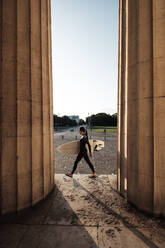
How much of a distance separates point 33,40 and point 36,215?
4.79m

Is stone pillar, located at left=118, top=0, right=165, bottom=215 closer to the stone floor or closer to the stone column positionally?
the stone column

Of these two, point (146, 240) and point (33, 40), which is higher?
point (33, 40)

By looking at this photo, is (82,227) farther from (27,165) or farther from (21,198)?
(27,165)

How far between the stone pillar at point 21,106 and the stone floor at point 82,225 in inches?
23.0

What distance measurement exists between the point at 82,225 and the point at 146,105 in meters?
3.29

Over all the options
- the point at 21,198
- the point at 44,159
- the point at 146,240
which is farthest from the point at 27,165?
the point at 146,240

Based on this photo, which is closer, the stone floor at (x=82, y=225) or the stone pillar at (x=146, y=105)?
the stone floor at (x=82, y=225)

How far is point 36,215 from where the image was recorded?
139 inches

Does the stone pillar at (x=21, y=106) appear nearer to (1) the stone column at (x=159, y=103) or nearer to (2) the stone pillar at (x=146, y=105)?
(2) the stone pillar at (x=146, y=105)

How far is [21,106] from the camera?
3820 mm

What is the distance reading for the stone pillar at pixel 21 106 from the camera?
12.1 feet

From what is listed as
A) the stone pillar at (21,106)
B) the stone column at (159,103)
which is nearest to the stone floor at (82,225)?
the stone pillar at (21,106)

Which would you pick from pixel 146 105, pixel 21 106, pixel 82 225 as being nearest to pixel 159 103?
pixel 146 105

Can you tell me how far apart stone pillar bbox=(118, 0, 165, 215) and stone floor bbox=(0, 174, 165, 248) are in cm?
59
